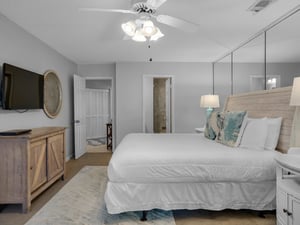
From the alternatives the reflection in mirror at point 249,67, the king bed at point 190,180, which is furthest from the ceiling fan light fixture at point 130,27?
the reflection in mirror at point 249,67

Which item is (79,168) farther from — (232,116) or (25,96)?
(232,116)

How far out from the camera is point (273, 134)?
8.76 feet

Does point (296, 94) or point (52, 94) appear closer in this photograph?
point (296, 94)

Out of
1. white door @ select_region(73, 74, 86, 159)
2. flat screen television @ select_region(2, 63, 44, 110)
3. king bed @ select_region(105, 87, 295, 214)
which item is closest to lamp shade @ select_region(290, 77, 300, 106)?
A: king bed @ select_region(105, 87, 295, 214)

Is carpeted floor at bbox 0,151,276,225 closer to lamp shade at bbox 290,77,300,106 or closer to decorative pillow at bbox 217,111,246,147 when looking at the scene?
decorative pillow at bbox 217,111,246,147

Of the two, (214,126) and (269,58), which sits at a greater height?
(269,58)

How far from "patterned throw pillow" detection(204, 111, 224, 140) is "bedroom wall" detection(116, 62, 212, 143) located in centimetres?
234

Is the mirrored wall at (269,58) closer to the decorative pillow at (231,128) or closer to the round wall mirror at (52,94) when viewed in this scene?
the decorative pillow at (231,128)

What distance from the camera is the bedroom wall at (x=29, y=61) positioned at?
3.02 m

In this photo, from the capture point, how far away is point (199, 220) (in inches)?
95.7

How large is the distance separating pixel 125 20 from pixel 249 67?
2.58 meters

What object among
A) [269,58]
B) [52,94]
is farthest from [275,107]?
[52,94]

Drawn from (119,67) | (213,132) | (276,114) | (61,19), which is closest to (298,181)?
(276,114)

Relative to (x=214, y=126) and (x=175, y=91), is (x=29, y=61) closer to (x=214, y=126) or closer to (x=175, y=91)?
(x=214, y=126)
